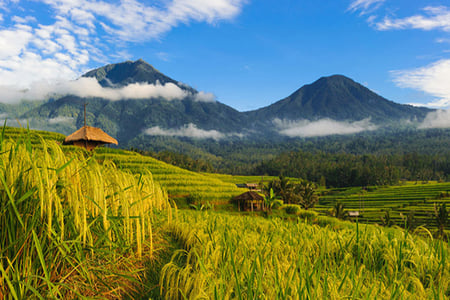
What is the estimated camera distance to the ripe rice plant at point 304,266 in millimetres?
2316

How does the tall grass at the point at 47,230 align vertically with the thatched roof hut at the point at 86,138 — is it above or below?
below

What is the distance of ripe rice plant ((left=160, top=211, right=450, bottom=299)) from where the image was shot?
232cm

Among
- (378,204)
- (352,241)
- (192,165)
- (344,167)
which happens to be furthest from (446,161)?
(352,241)

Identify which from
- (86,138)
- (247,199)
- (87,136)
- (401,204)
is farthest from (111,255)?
(401,204)

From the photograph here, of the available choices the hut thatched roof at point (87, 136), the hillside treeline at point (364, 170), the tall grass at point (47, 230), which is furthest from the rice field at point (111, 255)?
the hillside treeline at point (364, 170)

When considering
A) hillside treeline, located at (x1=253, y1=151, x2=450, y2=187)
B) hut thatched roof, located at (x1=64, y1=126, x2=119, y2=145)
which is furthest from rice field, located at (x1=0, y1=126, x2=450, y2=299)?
hillside treeline, located at (x1=253, y1=151, x2=450, y2=187)

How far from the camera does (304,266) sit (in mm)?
3219

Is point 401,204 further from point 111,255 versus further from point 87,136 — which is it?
point 111,255

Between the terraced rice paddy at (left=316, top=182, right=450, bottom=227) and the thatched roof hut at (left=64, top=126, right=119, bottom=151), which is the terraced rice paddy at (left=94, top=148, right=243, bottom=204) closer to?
the thatched roof hut at (left=64, top=126, right=119, bottom=151)

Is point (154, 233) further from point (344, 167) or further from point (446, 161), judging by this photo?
point (446, 161)

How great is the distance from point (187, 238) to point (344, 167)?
145 m

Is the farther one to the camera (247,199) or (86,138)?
(86,138)

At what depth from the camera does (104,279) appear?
7.76 feet

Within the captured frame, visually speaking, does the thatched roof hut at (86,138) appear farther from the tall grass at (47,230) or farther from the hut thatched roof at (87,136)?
the tall grass at (47,230)
